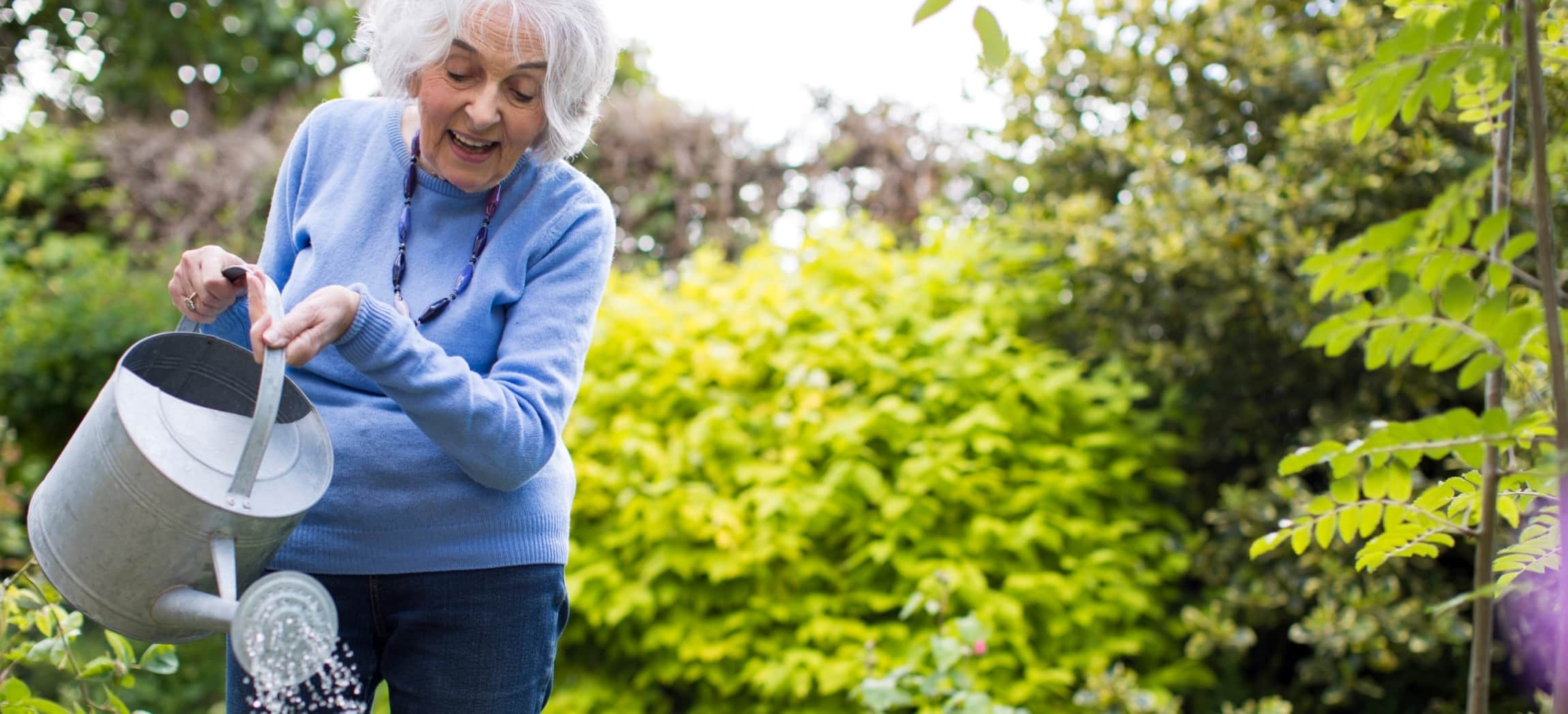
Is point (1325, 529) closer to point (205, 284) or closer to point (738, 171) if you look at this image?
point (205, 284)

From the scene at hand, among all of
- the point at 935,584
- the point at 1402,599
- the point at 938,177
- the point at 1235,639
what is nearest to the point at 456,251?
the point at 935,584

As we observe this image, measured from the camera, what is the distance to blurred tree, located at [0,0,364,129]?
18.9 feet

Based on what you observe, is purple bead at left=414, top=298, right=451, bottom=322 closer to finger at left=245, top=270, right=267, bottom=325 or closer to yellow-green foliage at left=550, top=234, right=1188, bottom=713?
finger at left=245, top=270, right=267, bottom=325

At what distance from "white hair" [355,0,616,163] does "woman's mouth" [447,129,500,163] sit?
0.23 feet

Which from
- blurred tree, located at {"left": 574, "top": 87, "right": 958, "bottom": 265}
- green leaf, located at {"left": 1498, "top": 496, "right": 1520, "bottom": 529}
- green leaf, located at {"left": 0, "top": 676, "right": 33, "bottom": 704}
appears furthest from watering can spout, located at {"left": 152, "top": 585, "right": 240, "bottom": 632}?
blurred tree, located at {"left": 574, "top": 87, "right": 958, "bottom": 265}

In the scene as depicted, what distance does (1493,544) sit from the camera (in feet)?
4.66

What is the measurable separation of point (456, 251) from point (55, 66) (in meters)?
5.77

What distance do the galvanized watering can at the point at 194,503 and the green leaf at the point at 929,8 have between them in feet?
2.37

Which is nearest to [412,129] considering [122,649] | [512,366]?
[512,366]

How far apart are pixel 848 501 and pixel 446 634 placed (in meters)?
1.94

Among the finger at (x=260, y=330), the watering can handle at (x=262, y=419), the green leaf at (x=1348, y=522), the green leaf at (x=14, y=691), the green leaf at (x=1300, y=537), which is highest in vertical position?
the green leaf at (x=1348, y=522)

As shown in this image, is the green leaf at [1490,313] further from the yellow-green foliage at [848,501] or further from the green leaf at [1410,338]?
the yellow-green foliage at [848,501]

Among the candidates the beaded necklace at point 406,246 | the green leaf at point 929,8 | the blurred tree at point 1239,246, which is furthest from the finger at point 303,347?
the blurred tree at point 1239,246

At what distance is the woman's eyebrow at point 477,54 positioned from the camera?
4.83ft
